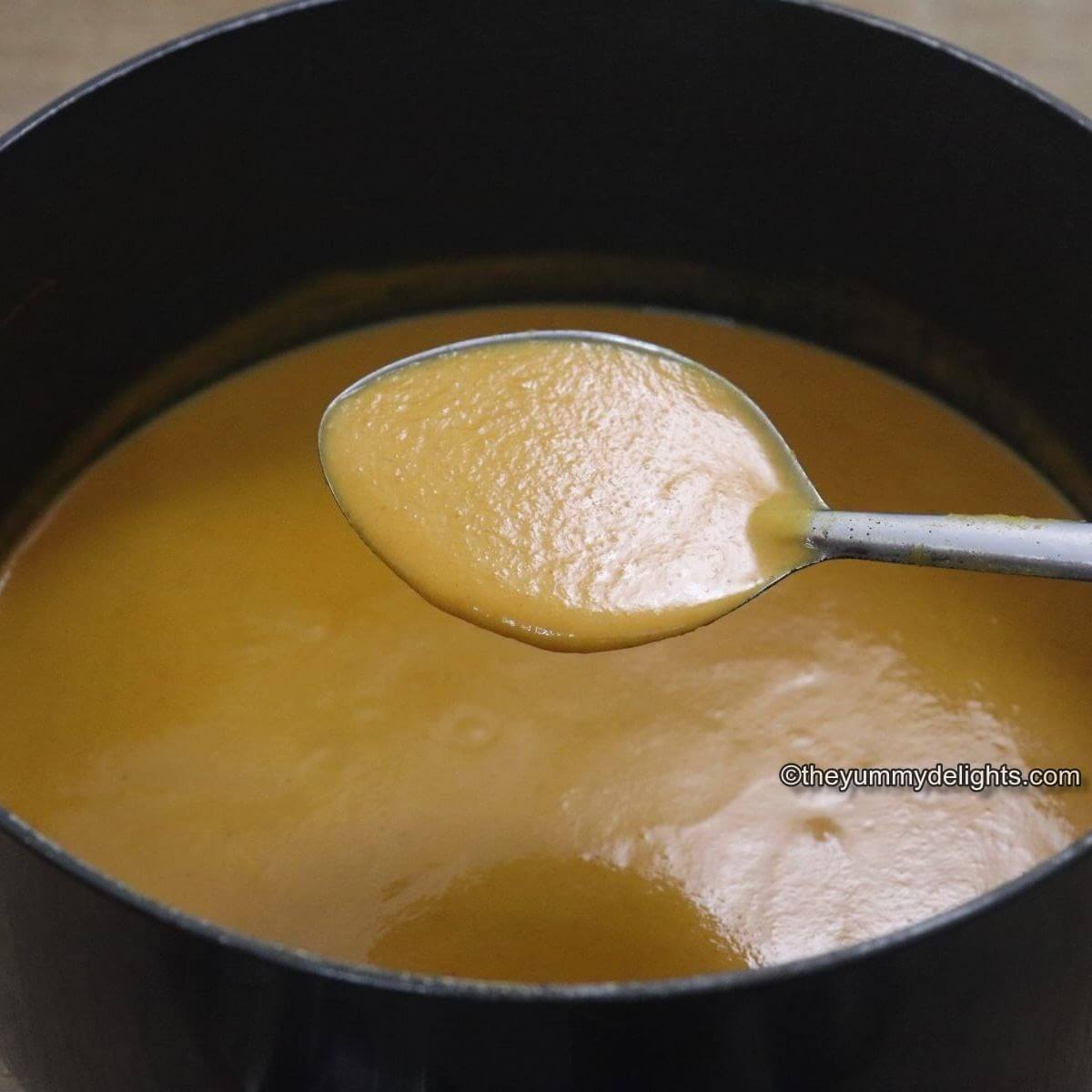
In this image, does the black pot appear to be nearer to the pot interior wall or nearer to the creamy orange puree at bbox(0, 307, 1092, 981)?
the pot interior wall

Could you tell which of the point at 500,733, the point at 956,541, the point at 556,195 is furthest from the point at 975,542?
the point at 556,195

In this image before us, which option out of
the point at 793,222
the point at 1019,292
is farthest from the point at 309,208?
the point at 1019,292

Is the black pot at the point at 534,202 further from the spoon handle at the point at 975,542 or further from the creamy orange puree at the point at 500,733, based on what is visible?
the spoon handle at the point at 975,542

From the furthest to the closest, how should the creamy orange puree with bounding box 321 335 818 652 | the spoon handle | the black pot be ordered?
1. the black pot
2. the creamy orange puree with bounding box 321 335 818 652
3. the spoon handle

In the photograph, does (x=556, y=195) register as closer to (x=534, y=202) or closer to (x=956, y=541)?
(x=534, y=202)

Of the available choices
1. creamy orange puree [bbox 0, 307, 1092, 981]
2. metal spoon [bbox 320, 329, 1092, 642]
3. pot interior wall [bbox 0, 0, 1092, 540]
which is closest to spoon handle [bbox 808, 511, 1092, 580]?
metal spoon [bbox 320, 329, 1092, 642]

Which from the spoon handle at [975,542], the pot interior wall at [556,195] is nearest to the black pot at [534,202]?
the pot interior wall at [556,195]

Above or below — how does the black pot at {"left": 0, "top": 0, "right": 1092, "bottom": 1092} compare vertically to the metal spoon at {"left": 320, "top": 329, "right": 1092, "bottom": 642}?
above
